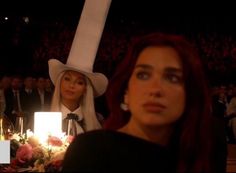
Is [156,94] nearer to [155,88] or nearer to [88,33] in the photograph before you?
[155,88]

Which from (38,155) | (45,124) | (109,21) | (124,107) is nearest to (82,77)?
(45,124)

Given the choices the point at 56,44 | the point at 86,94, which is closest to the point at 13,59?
the point at 56,44

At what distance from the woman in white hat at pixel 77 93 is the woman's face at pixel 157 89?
1688 millimetres

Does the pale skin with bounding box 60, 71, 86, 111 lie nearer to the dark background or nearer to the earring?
the earring

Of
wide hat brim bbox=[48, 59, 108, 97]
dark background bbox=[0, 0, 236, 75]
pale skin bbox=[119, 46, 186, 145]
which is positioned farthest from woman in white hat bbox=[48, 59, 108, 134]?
dark background bbox=[0, 0, 236, 75]

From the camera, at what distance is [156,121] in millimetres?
1000

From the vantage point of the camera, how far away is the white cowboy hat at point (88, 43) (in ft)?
8.57

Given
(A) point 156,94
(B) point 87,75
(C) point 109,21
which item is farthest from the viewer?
(C) point 109,21

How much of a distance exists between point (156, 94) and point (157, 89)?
11 millimetres

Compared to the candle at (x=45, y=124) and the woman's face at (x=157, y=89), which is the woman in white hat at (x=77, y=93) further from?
the woman's face at (x=157, y=89)

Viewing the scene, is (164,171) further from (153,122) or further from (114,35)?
(114,35)

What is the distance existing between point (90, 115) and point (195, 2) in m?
8.96

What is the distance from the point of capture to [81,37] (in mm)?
2721

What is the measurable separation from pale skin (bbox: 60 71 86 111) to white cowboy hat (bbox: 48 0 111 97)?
0.04m
